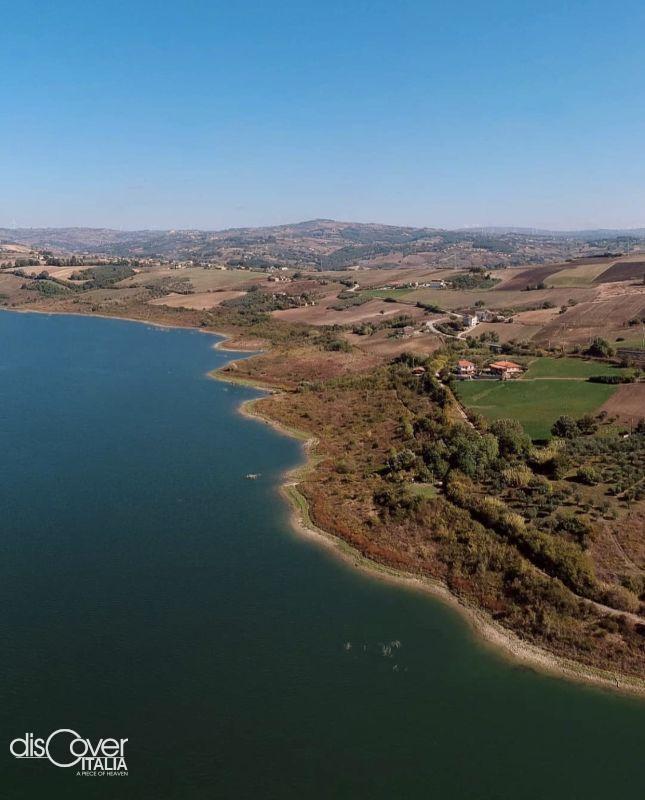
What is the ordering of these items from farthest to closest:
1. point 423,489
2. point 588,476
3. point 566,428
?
point 566,428 → point 423,489 → point 588,476

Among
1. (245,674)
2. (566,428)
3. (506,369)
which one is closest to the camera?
(245,674)

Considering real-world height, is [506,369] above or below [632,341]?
below

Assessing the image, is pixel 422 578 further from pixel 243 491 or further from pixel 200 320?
pixel 200 320

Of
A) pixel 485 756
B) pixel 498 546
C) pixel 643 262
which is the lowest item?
pixel 485 756

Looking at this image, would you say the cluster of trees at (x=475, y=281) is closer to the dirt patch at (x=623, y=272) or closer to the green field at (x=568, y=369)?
the dirt patch at (x=623, y=272)

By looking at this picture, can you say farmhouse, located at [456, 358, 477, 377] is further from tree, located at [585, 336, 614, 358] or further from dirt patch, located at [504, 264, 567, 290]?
dirt patch, located at [504, 264, 567, 290]

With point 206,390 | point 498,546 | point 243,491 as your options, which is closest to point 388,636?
point 498,546

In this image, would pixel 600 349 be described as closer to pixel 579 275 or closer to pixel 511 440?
pixel 511 440

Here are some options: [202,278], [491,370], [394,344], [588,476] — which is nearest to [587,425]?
[588,476]
